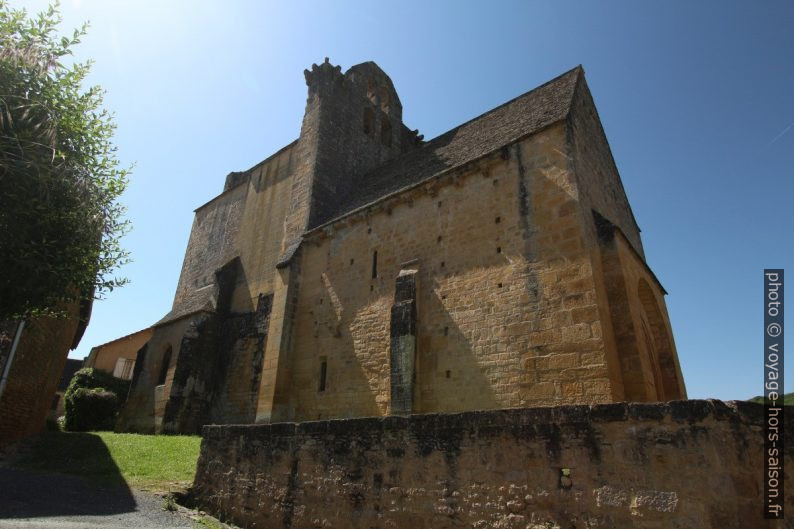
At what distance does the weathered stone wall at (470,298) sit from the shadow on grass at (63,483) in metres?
4.82

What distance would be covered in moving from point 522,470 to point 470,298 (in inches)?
236

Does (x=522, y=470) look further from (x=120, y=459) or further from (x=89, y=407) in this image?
(x=89, y=407)

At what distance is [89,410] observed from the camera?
17.2 meters

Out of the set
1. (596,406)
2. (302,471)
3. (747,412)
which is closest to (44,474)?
(302,471)

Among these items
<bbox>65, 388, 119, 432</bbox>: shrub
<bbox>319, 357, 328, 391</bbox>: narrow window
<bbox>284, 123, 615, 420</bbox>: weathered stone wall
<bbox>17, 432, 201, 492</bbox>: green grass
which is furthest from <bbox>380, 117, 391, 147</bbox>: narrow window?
<bbox>65, 388, 119, 432</bbox>: shrub

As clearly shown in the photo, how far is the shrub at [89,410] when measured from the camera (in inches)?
671

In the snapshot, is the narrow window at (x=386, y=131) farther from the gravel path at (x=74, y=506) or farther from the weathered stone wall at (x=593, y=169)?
the gravel path at (x=74, y=506)

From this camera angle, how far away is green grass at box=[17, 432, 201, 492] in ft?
28.5

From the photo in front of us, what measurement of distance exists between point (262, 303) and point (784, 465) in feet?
49.0

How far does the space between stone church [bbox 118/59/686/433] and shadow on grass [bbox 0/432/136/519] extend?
3.89m

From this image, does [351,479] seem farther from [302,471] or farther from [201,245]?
[201,245]

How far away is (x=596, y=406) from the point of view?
441 cm

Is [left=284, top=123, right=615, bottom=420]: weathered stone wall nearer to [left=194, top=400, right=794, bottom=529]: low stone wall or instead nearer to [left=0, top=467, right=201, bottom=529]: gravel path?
[left=194, top=400, right=794, bottom=529]: low stone wall

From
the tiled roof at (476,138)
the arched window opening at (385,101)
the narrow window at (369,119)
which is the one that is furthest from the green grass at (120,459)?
the arched window opening at (385,101)
